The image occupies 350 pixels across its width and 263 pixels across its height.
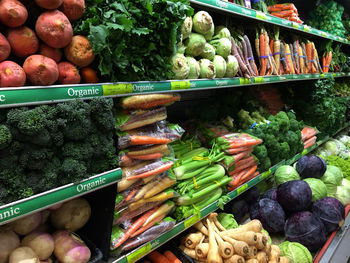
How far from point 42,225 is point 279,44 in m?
2.86

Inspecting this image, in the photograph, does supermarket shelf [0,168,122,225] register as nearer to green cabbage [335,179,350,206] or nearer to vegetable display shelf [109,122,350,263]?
vegetable display shelf [109,122,350,263]

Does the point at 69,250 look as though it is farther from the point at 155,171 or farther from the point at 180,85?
the point at 180,85

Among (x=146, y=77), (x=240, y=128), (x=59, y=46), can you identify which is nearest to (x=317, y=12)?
(x=240, y=128)

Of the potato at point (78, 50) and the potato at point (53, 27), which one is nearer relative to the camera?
the potato at point (53, 27)

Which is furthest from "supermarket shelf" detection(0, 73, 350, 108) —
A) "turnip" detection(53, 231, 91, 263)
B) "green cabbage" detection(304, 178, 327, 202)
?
"green cabbage" detection(304, 178, 327, 202)

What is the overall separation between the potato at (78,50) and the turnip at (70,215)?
2.44 ft

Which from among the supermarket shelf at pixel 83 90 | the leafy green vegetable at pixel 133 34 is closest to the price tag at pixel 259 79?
the supermarket shelf at pixel 83 90

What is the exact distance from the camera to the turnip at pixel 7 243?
1.10 m

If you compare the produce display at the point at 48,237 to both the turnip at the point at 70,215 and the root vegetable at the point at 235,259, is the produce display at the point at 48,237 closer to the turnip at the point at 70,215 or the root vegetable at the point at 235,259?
the turnip at the point at 70,215

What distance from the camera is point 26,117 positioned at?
3.02 feet

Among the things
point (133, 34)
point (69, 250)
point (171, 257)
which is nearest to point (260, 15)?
A: point (133, 34)

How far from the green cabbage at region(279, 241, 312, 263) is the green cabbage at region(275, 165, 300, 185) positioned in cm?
76

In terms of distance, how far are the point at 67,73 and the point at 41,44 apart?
15 centimetres

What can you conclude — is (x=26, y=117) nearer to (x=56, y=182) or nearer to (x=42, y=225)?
(x=56, y=182)
